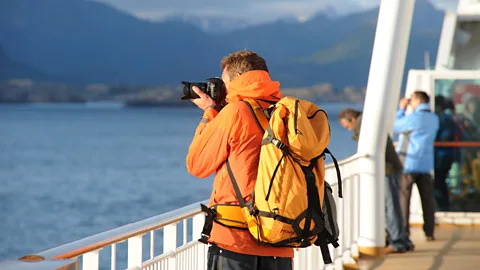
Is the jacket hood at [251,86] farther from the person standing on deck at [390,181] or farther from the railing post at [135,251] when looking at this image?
the person standing on deck at [390,181]

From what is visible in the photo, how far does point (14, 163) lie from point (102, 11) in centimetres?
2377

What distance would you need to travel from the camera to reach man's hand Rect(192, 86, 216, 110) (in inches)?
142

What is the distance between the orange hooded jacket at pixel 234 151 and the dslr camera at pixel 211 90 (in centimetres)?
14

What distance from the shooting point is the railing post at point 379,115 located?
8039 millimetres

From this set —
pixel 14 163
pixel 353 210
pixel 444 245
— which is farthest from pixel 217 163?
pixel 14 163

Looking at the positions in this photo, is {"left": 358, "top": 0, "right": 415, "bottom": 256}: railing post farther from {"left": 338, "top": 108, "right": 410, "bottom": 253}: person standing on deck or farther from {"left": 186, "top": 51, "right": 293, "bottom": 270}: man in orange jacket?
{"left": 186, "top": 51, "right": 293, "bottom": 270}: man in orange jacket

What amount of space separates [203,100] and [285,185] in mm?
483

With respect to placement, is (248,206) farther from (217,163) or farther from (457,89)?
(457,89)

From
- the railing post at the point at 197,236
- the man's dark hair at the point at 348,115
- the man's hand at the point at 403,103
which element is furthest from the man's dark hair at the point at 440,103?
the railing post at the point at 197,236

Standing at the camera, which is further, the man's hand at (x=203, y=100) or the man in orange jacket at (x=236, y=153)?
the man's hand at (x=203, y=100)

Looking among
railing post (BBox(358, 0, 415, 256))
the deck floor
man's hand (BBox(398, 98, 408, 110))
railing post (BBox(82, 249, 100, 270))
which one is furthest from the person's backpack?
man's hand (BBox(398, 98, 408, 110))

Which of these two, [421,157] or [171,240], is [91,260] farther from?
[421,157]

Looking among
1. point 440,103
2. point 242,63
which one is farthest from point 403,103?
point 242,63

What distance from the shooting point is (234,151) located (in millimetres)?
3439
